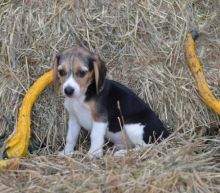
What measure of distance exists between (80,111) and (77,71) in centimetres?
67

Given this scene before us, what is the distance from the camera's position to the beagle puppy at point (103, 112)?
6.20 meters

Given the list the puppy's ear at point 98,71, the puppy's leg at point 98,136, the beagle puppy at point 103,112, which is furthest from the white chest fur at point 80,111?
the puppy's ear at point 98,71

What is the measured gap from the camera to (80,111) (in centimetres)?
652

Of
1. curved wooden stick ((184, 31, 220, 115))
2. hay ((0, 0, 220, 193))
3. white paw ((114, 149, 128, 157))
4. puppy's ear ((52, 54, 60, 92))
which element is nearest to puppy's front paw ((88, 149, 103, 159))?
white paw ((114, 149, 128, 157))

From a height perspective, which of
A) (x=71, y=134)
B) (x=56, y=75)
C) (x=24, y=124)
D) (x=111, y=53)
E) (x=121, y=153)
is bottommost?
(x=121, y=153)

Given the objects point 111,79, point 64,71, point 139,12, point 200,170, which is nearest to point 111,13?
point 139,12

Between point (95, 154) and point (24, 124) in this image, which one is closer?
point (95, 154)

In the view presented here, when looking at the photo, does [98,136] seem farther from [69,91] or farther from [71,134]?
[69,91]

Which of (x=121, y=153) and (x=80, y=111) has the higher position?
(x=80, y=111)

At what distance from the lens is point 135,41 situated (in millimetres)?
7074

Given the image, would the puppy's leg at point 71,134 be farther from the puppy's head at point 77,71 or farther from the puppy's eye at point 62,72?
the puppy's eye at point 62,72

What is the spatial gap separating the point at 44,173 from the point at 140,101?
4.96 feet

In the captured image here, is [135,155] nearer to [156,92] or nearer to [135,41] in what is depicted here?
[156,92]

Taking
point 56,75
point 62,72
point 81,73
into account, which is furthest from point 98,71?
point 56,75
